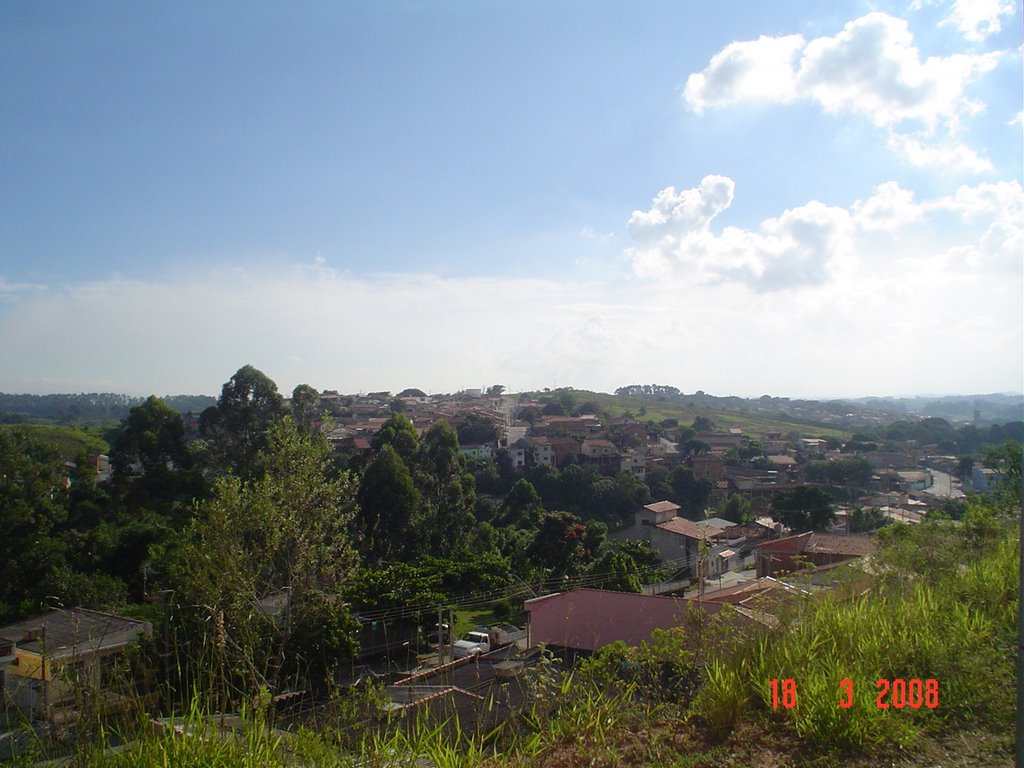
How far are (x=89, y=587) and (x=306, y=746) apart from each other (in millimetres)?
13347

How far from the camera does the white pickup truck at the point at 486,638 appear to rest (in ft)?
42.0

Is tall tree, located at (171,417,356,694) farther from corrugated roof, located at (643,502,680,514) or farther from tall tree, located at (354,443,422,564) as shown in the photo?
corrugated roof, located at (643,502,680,514)

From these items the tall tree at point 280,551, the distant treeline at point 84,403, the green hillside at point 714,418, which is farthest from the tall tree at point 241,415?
the distant treeline at point 84,403

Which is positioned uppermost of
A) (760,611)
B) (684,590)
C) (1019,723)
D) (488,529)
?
(1019,723)

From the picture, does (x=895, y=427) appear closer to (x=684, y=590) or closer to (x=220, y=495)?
(x=684, y=590)

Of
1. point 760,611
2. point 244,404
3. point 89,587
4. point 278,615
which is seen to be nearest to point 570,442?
point 244,404

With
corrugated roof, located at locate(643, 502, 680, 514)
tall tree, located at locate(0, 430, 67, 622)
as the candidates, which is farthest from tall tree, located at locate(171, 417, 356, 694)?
corrugated roof, located at locate(643, 502, 680, 514)

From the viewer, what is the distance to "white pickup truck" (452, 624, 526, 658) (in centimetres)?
1280

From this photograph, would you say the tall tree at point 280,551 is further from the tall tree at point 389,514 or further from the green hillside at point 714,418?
the green hillside at point 714,418

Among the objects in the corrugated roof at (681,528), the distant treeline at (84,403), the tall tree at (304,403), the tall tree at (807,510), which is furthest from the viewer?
the distant treeline at (84,403)

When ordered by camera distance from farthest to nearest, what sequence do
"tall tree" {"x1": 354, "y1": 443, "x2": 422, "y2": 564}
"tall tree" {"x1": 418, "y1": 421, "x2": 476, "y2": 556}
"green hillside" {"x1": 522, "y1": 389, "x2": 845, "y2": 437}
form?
1. "green hillside" {"x1": 522, "y1": 389, "x2": 845, "y2": 437}
2. "tall tree" {"x1": 418, "y1": 421, "x2": 476, "y2": 556}
3. "tall tree" {"x1": 354, "y1": 443, "x2": 422, "y2": 564}

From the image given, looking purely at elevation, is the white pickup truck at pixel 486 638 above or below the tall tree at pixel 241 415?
below

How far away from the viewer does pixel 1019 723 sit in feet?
6.60

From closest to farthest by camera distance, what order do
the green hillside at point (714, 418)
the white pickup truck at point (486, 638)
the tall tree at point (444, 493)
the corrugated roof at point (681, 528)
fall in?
the white pickup truck at point (486, 638)
the tall tree at point (444, 493)
the corrugated roof at point (681, 528)
the green hillside at point (714, 418)
